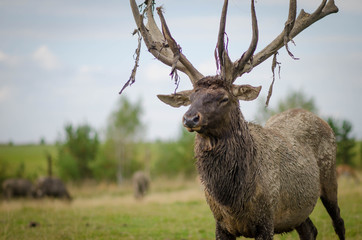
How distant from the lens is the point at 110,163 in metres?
38.7

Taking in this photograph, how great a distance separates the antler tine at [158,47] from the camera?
4.92 metres

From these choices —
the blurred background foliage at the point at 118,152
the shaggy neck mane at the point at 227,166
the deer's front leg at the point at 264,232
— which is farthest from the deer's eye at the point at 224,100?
the blurred background foliage at the point at 118,152

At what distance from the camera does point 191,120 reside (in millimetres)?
3873

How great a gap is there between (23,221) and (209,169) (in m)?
8.10

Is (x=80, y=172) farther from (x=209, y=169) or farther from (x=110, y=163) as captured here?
(x=209, y=169)

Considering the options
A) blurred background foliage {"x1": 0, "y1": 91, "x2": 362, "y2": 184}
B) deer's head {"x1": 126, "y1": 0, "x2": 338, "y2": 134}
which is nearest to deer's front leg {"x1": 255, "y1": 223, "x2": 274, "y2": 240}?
deer's head {"x1": 126, "y1": 0, "x2": 338, "y2": 134}

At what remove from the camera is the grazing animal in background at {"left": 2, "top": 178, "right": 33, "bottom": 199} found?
2402 cm

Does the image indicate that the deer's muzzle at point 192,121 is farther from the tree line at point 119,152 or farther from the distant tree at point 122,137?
the distant tree at point 122,137

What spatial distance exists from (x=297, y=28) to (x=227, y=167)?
230cm

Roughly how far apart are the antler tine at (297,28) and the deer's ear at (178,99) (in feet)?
2.42

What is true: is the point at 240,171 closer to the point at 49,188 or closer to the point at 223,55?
the point at 223,55

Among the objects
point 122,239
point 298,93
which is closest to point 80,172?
point 298,93

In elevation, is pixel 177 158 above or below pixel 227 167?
below

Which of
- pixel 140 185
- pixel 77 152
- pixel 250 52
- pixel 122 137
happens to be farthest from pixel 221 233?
pixel 122 137
